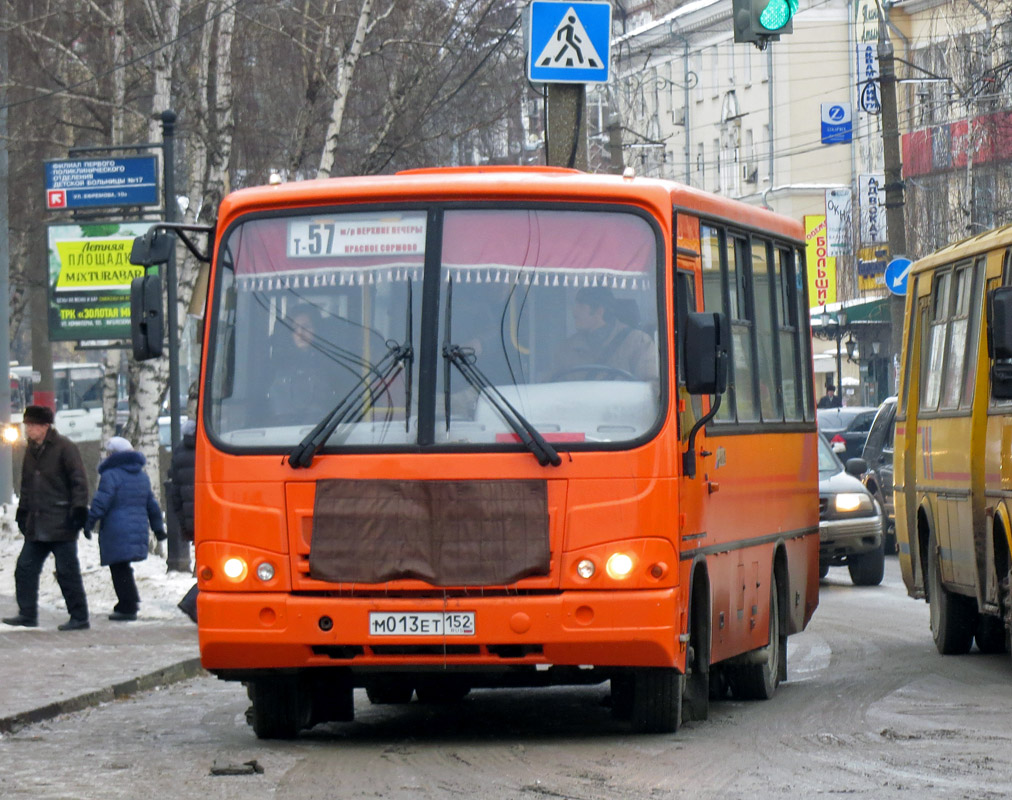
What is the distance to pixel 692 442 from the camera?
9.80 m

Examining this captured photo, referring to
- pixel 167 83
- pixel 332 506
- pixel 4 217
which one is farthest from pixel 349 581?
pixel 4 217

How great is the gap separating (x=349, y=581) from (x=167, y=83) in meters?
16.2

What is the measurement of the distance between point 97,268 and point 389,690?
459 inches

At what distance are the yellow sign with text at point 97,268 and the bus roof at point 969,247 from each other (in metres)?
9.04

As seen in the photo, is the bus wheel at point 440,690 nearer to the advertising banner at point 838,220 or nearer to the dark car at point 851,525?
the dark car at point 851,525

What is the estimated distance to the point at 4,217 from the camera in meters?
27.0

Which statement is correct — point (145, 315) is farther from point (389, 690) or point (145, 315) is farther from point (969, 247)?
point (969, 247)

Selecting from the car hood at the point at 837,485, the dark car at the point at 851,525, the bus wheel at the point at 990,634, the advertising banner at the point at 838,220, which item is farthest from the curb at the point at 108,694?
the advertising banner at the point at 838,220

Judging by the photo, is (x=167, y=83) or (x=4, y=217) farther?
(x=4, y=217)

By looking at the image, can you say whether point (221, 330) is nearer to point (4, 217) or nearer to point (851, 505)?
point (851, 505)

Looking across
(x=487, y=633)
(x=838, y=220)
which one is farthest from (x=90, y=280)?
(x=838, y=220)

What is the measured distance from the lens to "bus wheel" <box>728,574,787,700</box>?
11906mm

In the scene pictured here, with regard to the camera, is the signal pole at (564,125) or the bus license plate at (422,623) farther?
the signal pole at (564,125)

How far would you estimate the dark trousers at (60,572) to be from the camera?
53.7ft
